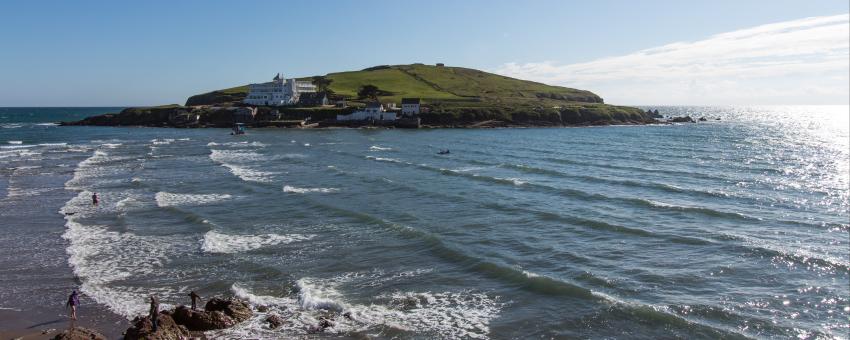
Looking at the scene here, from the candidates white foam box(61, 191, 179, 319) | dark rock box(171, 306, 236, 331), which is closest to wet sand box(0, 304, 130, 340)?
white foam box(61, 191, 179, 319)

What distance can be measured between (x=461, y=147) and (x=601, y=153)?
18.7m

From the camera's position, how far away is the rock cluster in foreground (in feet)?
56.3

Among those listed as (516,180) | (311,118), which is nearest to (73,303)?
(516,180)

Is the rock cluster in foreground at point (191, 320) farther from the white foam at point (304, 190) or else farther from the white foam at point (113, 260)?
the white foam at point (304, 190)

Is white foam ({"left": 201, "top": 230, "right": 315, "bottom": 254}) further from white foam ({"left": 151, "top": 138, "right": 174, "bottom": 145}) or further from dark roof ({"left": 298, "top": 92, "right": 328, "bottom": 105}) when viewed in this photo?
dark roof ({"left": 298, "top": 92, "right": 328, "bottom": 105})

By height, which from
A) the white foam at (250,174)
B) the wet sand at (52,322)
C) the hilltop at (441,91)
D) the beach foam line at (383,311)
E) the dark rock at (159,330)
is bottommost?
the beach foam line at (383,311)

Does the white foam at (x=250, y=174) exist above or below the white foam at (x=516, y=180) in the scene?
above

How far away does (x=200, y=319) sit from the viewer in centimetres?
1872

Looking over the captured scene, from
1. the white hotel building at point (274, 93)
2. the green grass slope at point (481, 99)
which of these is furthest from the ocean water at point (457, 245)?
the white hotel building at point (274, 93)

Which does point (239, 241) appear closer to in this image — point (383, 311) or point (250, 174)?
point (383, 311)

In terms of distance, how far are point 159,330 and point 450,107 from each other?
402 ft

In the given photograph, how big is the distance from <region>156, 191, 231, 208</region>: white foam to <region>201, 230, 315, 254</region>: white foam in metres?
9.43

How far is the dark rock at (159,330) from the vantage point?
55.5ft

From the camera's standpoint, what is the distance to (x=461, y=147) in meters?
81.5
